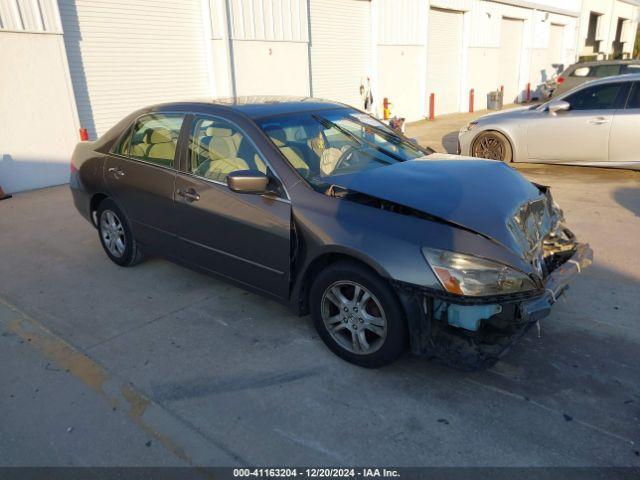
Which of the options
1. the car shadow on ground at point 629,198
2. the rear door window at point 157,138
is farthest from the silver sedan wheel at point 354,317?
the car shadow on ground at point 629,198

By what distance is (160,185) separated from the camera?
4.23m

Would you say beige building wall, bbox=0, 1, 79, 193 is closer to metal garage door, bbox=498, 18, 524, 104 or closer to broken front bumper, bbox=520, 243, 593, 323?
broken front bumper, bbox=520, 243, 593, 323

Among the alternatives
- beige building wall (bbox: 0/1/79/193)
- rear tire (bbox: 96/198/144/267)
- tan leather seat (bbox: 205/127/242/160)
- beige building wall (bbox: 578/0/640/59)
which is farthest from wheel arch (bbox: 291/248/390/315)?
beige building wall (bbox: 578/0/640/59)

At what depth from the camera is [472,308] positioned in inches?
109

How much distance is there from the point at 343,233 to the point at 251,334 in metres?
1.17

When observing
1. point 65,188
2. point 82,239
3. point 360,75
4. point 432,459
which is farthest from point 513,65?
point 432,459

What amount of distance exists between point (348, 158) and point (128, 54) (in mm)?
7638

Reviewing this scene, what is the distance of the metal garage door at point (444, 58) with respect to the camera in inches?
701

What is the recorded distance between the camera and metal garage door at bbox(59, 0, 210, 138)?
9.03 m

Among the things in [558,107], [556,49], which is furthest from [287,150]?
[556,49]

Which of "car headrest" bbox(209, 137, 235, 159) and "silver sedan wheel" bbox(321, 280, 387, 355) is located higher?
"car headrest" bbox(209, 137, 235, 159)

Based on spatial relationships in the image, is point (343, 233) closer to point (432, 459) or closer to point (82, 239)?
point (432, 459)

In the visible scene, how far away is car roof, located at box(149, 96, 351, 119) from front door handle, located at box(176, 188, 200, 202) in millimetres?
669

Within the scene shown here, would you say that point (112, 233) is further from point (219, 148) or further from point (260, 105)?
point (260, 105)
